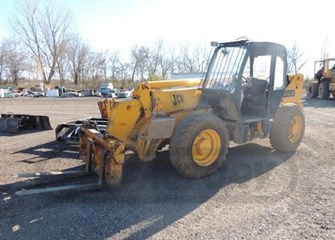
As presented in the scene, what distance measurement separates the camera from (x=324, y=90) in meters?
21.6

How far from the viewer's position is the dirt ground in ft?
12.0

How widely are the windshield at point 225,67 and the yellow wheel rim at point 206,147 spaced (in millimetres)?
1049

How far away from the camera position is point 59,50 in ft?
179

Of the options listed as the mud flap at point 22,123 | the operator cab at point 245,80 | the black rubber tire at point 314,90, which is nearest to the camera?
the operator cab at point 245,80

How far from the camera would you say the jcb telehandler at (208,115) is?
5.00m

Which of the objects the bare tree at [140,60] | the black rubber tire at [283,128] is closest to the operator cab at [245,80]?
the black rubber tire at [283,128]

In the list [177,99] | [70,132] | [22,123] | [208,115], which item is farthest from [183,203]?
[22,123]

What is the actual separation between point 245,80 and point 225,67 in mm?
602

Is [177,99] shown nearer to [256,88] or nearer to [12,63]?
[256,88]

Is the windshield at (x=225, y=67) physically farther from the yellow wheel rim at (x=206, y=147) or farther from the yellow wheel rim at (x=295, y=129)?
the yellow wheel rim at (x=295, y=129)

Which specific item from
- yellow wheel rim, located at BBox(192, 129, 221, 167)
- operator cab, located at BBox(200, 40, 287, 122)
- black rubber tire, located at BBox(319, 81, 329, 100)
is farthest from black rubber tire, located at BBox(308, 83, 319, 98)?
yellow wheel rim, located at BBox(192, 129, 221, 167)

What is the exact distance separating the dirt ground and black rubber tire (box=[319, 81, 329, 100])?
17.0m

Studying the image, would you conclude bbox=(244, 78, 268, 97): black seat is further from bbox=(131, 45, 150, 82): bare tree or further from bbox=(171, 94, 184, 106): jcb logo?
bbox=(131, 45, 150, 82): bare tree

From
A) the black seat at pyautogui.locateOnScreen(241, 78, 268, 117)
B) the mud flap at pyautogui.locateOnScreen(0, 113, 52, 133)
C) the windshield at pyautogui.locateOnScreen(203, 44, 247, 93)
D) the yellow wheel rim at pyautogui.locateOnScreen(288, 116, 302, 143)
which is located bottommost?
the mud flap at pyautogui.locateOnScreen(0, 113, 52, 133)
